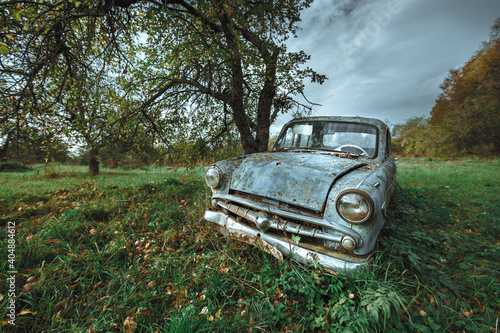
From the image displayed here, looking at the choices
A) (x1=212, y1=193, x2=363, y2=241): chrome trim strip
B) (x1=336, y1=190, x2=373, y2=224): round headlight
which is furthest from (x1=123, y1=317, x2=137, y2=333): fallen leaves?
(x1=336, y1=190, x2=373, y2=224): round headlight

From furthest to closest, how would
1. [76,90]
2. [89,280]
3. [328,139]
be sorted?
[76,90]
[328,139]
[89,280]

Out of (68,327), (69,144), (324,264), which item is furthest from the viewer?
(69,144)

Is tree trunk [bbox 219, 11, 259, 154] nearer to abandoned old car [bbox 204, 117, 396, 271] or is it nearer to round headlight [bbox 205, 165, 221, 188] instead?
round headlight [bbox 205, 165, 221, 188]

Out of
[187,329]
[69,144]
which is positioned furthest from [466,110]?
[69,144]

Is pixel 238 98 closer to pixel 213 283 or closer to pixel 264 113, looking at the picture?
pixel 264 113

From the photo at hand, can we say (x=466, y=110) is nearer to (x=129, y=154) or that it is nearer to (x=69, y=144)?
(x=129, y=154)

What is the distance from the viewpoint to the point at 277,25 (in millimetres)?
4469

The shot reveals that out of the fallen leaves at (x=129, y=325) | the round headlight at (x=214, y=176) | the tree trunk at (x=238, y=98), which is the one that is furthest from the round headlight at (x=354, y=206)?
the tree trunk at (x=238, y=98)

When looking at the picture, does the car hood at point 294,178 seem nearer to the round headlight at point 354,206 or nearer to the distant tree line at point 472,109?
the round headlight at point 354,206

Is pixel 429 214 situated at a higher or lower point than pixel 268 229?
lower

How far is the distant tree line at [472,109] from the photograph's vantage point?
45.4 feet

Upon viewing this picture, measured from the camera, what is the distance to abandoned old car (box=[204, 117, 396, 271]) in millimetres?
1450

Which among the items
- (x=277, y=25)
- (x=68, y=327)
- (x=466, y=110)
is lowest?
(x=68, y=327)

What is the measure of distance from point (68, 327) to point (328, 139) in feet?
10.6
